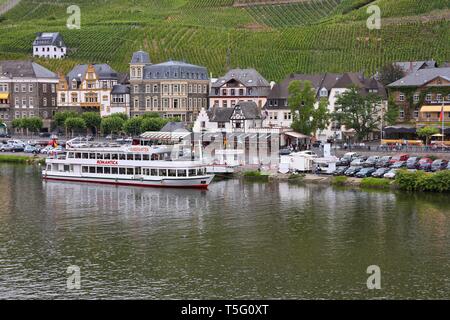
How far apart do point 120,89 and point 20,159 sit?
17.3 metres

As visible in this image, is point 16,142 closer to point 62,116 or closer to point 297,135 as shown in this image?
point 62,116

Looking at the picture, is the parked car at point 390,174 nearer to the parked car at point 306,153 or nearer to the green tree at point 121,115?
the parked car at point 306,153

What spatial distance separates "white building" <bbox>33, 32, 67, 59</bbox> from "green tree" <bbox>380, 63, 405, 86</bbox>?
45.6 metres

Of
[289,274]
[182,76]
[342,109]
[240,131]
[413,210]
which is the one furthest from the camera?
[182,76]

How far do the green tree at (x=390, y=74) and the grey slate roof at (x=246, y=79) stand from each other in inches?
412

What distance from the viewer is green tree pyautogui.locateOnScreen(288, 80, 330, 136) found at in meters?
66.8

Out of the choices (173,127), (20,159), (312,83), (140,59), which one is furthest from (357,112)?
(20,159)

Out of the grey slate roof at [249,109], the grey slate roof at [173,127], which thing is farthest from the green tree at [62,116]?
the grey slate roof at [249,109]

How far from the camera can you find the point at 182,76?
265 ft

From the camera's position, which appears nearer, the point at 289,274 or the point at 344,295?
the point at 344,295

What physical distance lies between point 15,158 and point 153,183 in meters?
19.7

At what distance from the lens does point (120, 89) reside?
8400cm

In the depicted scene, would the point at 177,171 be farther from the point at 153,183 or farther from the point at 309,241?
the point at 309,241
